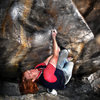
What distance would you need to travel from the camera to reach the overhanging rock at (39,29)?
3.33 m

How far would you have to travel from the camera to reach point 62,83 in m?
3.86

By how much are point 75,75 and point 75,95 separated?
42.9 inches

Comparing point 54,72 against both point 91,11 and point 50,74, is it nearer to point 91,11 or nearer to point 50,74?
point 50,74

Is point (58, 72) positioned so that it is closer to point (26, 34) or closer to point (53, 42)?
point (53, 42)

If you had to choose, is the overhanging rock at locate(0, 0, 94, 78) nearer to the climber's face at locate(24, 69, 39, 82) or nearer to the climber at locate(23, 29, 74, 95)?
the climber at locate(23, 29, 74, 95)

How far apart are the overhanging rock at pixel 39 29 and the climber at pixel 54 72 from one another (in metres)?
0.31

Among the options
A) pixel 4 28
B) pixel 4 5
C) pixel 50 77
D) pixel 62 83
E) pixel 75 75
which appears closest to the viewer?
pixel 4 5

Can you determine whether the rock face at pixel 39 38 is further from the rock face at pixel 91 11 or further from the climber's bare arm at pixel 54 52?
the climber's bare arm at pixel 54 52

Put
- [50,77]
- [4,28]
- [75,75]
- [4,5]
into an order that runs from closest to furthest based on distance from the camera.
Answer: [4,5], [4,28], [50,77], [75,75]

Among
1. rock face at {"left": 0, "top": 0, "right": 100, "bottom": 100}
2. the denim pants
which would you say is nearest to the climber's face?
rock face at {"left": 0, "top": 0, "right": 100, "bottom": 100}

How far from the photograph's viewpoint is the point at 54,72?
368 centimetres

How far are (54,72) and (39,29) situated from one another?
4.74ft

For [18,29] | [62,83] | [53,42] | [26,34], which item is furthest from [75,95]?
[18,29]

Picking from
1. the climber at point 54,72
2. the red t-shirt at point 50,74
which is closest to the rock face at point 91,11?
the climber at point 54,72
